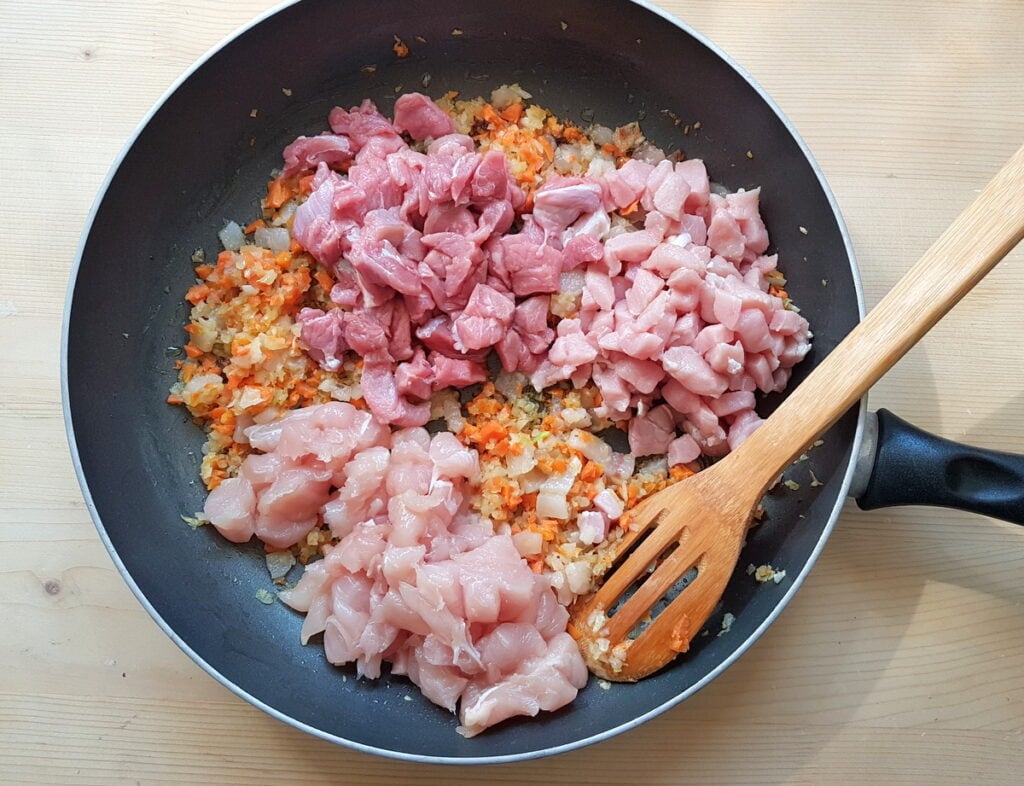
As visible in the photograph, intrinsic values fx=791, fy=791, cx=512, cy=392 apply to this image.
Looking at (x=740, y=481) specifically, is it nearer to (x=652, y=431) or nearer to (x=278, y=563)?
(x=652, y=431)

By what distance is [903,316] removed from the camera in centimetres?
145

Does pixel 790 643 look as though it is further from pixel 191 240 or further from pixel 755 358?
pixel 191 240

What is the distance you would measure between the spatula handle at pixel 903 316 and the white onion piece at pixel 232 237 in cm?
130

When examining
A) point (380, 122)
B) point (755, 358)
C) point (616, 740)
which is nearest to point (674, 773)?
point (616, 740)

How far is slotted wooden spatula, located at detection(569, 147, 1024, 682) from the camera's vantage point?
1.42m

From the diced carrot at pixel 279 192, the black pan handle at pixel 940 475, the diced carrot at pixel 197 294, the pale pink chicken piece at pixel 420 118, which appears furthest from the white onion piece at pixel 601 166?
the diced carrot at pixel 197 294

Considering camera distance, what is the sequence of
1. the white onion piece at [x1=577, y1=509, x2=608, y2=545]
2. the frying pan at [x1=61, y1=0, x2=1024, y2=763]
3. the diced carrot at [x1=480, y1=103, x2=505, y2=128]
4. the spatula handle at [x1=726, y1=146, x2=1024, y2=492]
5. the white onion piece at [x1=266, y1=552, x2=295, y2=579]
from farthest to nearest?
the diced carrot at [x1=480, y1=103, x2=505, y2=128] < the white onion piece at [x1=266, y1=552, x2=295, y2=579] < the white onion piece at [x1=577, y1=509, x2=608, y2=545] < the frying pan at [x1=61, y1=0, x2=1024, y2=763] < the spatula handle at [x1=726, y1=146, x2=1024, y2=492]

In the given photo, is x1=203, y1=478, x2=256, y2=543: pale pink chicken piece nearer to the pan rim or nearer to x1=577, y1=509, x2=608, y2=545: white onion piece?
the pan rim

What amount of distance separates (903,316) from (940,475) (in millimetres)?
324

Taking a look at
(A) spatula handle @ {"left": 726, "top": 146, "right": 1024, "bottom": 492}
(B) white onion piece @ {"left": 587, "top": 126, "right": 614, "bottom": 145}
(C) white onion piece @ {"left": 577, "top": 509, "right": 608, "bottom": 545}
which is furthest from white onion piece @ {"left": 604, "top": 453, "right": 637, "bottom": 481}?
(B) white onion piece @ {"left": 587, "top": 126, "right": 614, "bottom": 145}

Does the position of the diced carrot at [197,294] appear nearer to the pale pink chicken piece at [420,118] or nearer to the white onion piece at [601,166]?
the pale pink chicken piece at [420,118]

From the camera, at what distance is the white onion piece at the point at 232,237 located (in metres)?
1.93

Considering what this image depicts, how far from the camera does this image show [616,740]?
5.68 ft

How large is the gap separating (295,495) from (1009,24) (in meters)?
2.03
